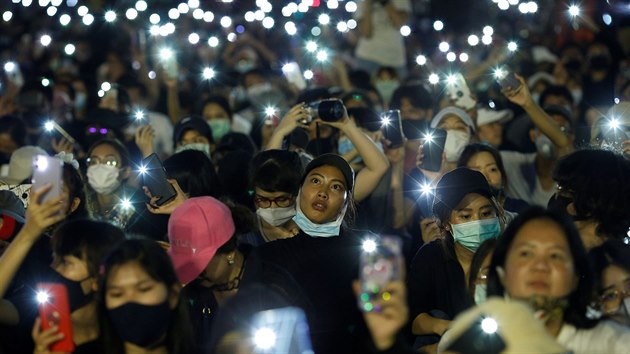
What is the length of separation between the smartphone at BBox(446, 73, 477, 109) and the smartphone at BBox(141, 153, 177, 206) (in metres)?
2.73

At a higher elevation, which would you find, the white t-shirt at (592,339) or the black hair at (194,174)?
the black hair at (194,174)

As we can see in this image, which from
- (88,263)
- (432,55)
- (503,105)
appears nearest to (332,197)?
(88,263)

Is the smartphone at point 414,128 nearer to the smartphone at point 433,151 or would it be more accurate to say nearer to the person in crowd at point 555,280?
the smartphone at point 433,151

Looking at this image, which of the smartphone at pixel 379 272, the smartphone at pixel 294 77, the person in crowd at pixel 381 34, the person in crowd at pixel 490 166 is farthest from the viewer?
the person in crowd at pixel 381 34

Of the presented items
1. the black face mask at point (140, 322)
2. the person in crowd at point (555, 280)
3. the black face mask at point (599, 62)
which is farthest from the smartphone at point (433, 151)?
the black face mask at point (599, 62)

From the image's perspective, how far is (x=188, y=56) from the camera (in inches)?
468

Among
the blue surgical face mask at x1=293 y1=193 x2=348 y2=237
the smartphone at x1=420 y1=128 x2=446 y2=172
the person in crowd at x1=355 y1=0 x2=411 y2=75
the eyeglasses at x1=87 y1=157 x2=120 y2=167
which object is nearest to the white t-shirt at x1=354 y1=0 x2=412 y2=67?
the person in crowd at x1=355 y1=0 x2=411 y2=75

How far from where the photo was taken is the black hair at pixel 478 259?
4.79 metres

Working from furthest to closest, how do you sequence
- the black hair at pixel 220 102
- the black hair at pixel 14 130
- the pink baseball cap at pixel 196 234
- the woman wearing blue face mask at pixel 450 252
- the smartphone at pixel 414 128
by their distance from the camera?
the black hair at pixel 220 102
the black hair at pixel 14 130
the smartphone at pixel 414 128
the woman wearing blue face mask at pixel 450 252
the pink baseball cap at pixel 196 234

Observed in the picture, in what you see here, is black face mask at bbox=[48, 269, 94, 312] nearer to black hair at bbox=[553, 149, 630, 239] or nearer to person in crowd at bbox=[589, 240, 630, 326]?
person in crowd at bbox=[589, 240, 630, 326]

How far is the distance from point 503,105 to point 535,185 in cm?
174

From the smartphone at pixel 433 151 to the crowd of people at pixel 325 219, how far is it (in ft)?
0.05

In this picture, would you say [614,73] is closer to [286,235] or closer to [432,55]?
[432,55]

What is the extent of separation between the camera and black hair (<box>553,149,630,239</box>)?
5.30 meters
